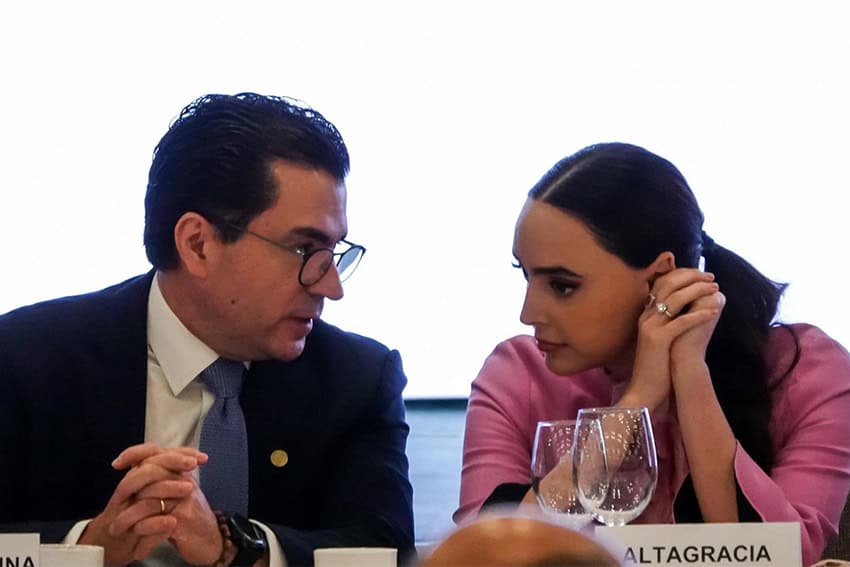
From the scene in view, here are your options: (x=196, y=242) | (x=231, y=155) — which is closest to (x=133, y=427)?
(x=196, y=242)

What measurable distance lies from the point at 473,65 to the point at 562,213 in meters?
1.53

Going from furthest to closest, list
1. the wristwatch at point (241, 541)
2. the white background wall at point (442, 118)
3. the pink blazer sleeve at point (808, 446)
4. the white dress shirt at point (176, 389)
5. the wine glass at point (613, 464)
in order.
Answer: the white background wall at point (442, 118)
the white dress shirt at point (176, 389)
the pink blazer sleeve at point (808, 446)
the wristwatch at point (241, 541)
the wine glass at point (613, 464)

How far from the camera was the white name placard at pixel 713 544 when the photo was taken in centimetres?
144

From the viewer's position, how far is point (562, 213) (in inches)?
85.7

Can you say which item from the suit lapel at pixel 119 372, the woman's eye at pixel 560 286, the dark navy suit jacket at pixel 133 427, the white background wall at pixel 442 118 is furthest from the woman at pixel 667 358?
the white background wall at pixel 442 118

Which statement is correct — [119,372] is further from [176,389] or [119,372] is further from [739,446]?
[739,446]

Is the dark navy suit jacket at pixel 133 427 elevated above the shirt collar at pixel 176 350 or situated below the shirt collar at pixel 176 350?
below

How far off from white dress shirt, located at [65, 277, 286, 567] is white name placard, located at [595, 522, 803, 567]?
93 centimetres

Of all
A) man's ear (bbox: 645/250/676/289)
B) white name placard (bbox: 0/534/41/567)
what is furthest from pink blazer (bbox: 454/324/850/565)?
white name placard (bbox: 0/534/41/567)

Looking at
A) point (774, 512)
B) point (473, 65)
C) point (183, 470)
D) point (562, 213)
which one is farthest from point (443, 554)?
point (473, 65)

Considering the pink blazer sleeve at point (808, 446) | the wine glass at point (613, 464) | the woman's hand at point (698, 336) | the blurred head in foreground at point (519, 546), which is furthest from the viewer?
the woman's hand at point (698, 336)

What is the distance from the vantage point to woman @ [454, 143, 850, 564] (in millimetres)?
2066

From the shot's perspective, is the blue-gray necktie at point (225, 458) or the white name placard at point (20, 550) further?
the blue-gray necktie at point (225, 458)

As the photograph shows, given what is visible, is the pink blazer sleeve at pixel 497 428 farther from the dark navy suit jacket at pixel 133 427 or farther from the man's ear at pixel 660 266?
the man's ear at pixel 660 266
